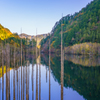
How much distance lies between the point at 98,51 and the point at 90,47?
7.22m

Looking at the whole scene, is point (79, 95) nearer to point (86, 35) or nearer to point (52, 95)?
point (52, 95)

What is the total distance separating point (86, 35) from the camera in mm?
91688

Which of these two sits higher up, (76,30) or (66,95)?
(76,30)

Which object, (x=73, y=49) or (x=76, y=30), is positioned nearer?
(x=73, y=49)

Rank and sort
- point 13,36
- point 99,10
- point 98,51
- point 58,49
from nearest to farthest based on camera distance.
Result: point 13,36 < point 98,51 < point 99,10 < point 58,49

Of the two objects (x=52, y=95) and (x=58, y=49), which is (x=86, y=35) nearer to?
(x=58, y=49)

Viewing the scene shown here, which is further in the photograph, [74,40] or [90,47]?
[74,40]

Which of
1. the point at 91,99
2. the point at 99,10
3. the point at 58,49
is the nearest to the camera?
the point at 91,99

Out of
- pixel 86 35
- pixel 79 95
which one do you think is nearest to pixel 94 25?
pixel 86 35

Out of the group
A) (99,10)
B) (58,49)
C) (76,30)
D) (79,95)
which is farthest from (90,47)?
(79,95)

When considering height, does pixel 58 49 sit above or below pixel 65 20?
below

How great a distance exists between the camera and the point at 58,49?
443 ft

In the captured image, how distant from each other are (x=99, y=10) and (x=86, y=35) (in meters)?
33.9

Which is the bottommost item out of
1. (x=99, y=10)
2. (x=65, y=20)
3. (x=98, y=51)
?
(x=98, y=51)
